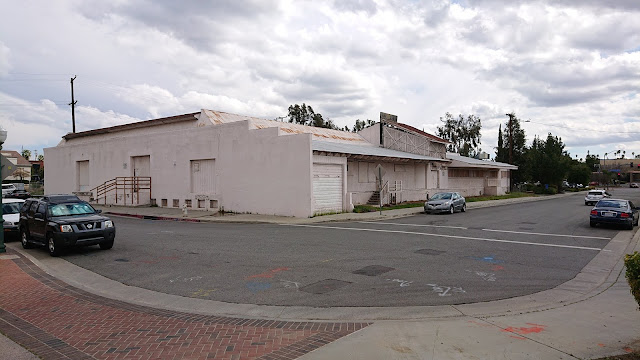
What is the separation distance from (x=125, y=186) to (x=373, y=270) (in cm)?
2855

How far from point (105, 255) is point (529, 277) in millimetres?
11362

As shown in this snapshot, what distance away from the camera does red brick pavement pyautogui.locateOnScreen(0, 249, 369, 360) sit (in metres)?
5.31

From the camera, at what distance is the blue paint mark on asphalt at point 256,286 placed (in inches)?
330

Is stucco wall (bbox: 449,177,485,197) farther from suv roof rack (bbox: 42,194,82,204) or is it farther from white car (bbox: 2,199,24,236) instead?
white car (bbox: 2,199,24,236)

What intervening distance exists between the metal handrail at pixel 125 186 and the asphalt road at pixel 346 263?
1487 centimetres

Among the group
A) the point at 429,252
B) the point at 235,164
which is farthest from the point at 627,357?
the point at 235,164

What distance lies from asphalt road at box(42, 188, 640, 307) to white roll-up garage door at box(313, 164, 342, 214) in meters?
5.73

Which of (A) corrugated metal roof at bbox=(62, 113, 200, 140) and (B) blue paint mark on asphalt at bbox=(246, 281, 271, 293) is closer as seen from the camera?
(B) blue paint mark on asphalt at bbox=(246, 281, 271, 293)

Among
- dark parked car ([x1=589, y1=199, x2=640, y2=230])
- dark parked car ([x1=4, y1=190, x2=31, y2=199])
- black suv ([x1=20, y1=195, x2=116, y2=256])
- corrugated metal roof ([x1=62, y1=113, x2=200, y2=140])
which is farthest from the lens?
dark parked car ([x1=4, y1=190, x2=31, y2=199])

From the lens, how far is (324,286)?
8547 millimetres

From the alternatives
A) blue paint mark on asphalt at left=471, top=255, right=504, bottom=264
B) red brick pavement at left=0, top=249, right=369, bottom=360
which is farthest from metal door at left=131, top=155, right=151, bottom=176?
blue paint mark on asphalt at left=471, top=255, right=504, bottom=264

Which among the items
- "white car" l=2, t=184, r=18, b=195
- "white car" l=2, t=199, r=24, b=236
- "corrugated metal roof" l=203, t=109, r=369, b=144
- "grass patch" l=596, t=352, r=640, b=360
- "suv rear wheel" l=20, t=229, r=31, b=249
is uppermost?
"corrugated metal roof" l=203, t=109, r=369, b=144

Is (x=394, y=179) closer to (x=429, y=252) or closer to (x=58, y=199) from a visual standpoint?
(x=429, y=252)

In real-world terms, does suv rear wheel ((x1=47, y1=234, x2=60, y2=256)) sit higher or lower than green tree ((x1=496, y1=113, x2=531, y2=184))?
lower
